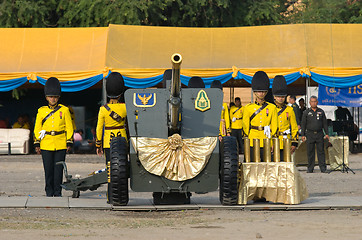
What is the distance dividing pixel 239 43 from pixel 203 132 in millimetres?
13739

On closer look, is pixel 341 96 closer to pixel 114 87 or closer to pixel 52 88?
pixel 52 88

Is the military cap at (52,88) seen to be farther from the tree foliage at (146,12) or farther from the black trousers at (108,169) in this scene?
the tree foliage at (146,12)

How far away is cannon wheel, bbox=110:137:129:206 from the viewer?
36.2 feet

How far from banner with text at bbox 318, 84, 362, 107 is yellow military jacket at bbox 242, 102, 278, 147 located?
1197cm

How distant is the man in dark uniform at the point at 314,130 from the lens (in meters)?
19.2

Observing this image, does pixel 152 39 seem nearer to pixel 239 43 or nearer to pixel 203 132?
pixel 239 43

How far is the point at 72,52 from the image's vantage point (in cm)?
2481

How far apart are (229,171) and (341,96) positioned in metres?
14.3

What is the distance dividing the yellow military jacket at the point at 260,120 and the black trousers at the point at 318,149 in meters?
6.72

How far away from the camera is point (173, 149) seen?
1123 centimetres

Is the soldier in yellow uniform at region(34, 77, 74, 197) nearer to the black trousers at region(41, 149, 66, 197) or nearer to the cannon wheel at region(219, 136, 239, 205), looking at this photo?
the black trousers at region(41, 149, 66, 197)

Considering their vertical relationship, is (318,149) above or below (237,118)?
below

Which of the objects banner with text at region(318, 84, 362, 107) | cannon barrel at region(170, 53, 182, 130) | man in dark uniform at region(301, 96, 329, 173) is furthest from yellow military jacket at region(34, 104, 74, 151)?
banner with text at region(318, 84, 362, 107)

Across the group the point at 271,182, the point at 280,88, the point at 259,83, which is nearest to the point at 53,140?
the point at 259,83
